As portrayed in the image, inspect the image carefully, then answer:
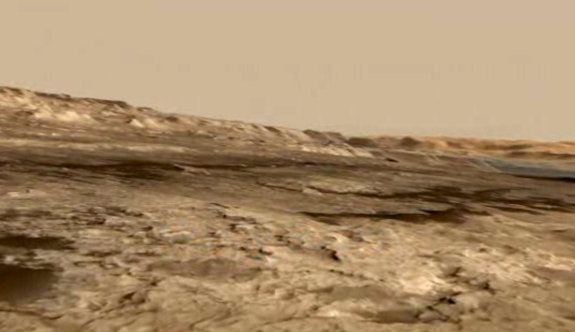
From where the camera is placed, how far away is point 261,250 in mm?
3006

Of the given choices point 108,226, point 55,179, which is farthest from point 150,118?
point 108,226

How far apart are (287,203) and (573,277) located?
1.96m

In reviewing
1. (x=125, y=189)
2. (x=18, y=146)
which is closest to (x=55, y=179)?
(x=125, y=189)

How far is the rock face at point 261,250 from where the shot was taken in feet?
7.36

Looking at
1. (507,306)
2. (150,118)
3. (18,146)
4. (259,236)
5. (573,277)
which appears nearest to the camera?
(507,306)

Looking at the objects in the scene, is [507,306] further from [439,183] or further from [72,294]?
[439,183]

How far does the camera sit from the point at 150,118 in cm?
→ 1004

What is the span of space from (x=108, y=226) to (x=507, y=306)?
185 centimetres

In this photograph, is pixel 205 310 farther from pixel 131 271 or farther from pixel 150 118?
pixel 150 118

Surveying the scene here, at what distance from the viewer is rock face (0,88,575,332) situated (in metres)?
2.24

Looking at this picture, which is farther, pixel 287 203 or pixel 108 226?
pixel 287 203

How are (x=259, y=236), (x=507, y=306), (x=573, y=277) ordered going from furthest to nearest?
(x=259, y=236)
(x=573, y=277)
(x=507, y=306)

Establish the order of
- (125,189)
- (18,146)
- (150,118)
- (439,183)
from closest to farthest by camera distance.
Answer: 1. (125,189)
2. (18,146)
3. (439,183)
4. (150,118)

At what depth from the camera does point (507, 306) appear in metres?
2.52
